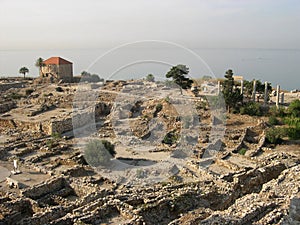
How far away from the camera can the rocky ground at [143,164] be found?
10.0 metres

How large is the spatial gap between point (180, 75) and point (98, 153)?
20279 millimetres

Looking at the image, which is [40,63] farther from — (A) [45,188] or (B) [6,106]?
(A) [45,188]

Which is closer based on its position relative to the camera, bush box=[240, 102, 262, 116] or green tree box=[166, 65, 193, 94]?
bush box=[240, 102, 262, 116]

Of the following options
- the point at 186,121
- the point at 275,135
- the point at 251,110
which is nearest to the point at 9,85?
the point at 186,121

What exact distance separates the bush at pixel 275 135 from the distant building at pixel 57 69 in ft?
124

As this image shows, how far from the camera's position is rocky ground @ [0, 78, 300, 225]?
1003 cm

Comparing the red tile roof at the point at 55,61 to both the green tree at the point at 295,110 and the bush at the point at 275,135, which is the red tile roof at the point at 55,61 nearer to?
the green tree at the point at 295,110

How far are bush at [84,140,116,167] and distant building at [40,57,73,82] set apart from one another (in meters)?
35.9

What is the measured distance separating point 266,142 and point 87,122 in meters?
14.8

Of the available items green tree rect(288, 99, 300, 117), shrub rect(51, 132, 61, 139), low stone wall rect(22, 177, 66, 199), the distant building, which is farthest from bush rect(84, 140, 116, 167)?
the distant building

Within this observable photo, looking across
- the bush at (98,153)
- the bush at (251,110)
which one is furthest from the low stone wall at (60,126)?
the bush at (251,110)

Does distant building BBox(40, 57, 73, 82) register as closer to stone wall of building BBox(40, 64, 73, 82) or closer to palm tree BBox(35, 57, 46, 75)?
stone wall of building BBox(40, 64, 73, 82)

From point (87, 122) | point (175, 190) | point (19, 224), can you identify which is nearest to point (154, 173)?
point (175, 190)

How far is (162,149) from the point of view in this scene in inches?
813
